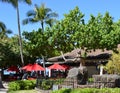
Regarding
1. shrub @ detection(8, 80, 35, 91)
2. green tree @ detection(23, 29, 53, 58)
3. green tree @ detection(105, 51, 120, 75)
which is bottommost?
shrub @ detection(8, 80, 35, 91)

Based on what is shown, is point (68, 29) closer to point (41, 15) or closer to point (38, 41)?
point (38, 41)

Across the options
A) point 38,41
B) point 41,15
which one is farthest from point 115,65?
point 41,15

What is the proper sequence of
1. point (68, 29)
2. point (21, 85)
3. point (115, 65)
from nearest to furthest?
point (115, 65) → point (21, 85) → point (68, 29)

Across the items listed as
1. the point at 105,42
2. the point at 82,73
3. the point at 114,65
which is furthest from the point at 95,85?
the point at 105,42

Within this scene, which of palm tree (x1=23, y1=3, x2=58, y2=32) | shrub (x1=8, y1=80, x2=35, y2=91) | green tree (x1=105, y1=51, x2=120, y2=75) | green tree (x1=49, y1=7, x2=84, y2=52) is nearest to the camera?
green tree (x1=105, y1=51, x2=120, y2=75)

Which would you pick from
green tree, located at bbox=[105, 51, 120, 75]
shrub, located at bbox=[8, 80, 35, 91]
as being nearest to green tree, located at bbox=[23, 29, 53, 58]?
shrub, located at bbox=[8, 80, 35, 91]

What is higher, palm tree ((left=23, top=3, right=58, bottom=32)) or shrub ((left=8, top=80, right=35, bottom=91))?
palm tree ((left=23, top=3, right=58, bottom=32))

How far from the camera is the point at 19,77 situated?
1994 inches

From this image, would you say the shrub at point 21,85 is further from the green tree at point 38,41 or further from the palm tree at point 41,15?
the palm tree at point 41,15

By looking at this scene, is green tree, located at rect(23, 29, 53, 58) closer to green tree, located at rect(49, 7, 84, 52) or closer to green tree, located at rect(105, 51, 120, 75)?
green tree, located at rect(49, 7, 84, 52)

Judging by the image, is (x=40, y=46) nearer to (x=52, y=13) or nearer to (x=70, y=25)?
(x=70, y=25)

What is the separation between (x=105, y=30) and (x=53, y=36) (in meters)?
5.43

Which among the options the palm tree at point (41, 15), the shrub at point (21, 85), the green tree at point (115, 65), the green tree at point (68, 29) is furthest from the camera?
the palm tree at point (41, 15)

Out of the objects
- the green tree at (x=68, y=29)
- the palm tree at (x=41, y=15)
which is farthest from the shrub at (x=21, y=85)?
the palm tree at (x=41, y=15)
